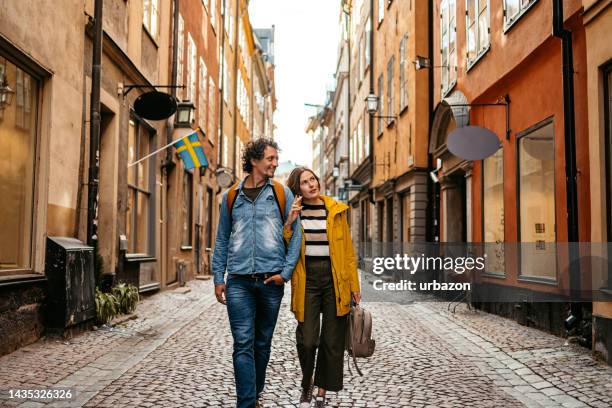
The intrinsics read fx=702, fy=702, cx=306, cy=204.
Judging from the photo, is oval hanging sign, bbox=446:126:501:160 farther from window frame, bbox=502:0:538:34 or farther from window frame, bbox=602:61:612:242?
window frame, bbox=602:61:612:242

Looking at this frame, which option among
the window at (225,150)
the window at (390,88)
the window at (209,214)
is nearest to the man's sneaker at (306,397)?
the window at (390,88)

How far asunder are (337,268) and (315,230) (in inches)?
11.9

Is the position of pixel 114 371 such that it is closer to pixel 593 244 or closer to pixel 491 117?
pixel 593 244

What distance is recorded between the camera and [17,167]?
752cm

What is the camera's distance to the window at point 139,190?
1267cm

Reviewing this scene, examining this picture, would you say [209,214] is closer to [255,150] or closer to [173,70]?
[173,70]

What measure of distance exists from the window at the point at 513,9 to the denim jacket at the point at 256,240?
6722 mm

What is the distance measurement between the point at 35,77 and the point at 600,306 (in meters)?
6.57

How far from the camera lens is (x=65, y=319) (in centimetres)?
765

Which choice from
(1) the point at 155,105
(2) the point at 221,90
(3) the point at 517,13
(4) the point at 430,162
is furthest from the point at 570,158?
(2) the point at 221,90

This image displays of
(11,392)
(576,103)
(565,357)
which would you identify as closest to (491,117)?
(576,103)

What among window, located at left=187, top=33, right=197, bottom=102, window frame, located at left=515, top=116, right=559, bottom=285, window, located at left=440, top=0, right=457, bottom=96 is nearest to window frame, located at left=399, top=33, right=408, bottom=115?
window, located at left=440, top=0, right=457, bottom=96

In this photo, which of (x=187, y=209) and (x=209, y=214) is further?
(x=209, y=214)

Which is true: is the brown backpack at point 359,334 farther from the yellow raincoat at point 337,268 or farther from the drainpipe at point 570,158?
the drainpipe at point 570,158
